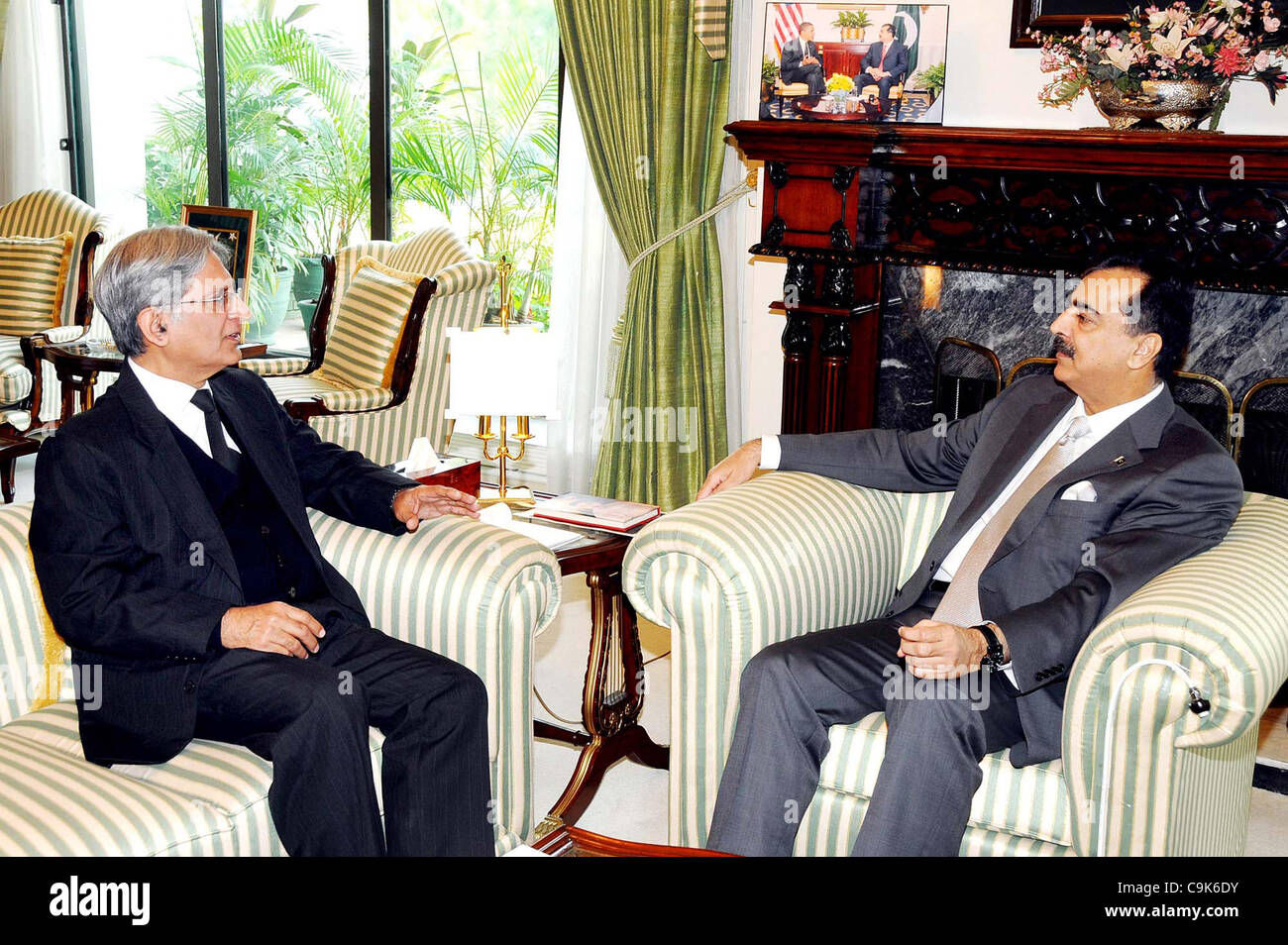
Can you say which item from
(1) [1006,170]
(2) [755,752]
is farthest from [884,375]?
(2) [755,752]

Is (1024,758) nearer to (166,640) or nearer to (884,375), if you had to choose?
(166,640)

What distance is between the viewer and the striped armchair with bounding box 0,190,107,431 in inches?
200

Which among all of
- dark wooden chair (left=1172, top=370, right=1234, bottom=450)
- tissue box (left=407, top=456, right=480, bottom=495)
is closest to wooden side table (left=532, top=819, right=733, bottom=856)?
tissue box (left=407, top=456, right=480, bottom=495)

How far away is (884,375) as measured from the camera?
167 inches

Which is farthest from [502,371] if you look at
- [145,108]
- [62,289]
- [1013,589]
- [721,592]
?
[145,108]

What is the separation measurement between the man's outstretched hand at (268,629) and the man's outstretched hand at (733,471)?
94cm

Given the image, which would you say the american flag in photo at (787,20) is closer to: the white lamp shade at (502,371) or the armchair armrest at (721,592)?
the white lamp shade at (502,371)

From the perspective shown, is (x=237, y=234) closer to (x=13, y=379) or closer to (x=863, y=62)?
(x=13, y=379)

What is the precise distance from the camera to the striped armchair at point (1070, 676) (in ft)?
6.90

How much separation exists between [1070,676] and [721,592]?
0.65m

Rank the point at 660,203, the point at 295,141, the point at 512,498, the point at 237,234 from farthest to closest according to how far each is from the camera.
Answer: the point at 295,141 → the point at 237,234 → the point at 660,203 → the point at 512,498

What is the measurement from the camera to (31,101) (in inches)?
273

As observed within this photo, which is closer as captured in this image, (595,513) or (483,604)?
(483,604)
